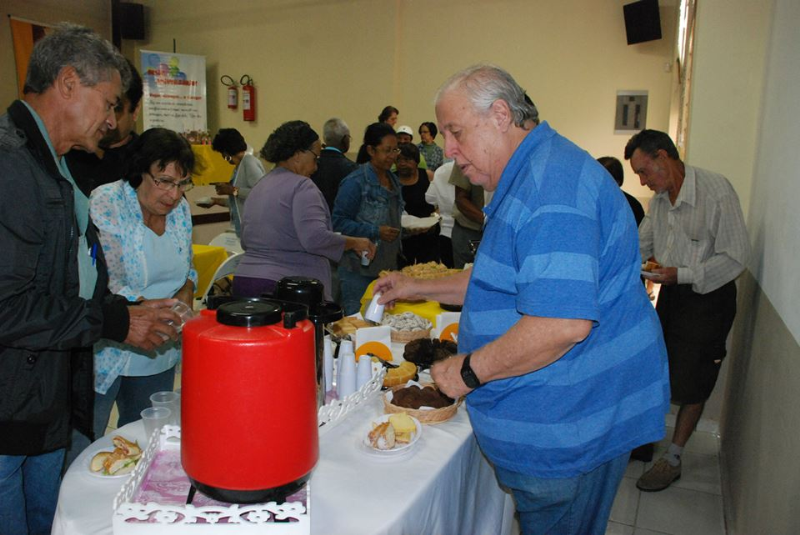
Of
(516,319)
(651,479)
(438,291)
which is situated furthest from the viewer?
(651,479)

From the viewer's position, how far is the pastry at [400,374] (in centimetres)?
181

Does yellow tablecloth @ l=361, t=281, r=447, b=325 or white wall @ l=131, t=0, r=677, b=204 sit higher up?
white wall @ l=131, t=0, r=677, b=204

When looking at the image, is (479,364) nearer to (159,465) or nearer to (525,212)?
(525,212)

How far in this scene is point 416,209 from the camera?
5.09 meters

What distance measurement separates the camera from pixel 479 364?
4.21ft

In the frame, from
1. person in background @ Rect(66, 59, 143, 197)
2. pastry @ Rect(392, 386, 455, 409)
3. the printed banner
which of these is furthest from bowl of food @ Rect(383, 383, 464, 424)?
the printed banner

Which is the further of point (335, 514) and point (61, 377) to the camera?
point (61, 377)

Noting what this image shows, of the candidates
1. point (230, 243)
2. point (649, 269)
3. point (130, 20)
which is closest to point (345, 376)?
point (649, 269)

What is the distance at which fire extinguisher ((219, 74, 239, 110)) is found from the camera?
29.7 ft

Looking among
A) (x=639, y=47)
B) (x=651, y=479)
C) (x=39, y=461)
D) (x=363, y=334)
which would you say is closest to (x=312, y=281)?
(x=363, y=334)

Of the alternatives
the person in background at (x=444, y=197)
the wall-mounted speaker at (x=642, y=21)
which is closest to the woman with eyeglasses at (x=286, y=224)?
the person in background at (x=444, y=197)

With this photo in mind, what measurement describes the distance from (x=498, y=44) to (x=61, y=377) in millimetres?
6756

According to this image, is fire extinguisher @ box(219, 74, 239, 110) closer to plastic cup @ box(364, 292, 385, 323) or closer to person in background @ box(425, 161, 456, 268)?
person in background @ box(425, 161, 456, 268)

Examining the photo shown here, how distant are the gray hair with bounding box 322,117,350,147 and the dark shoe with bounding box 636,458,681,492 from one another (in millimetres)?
2983
